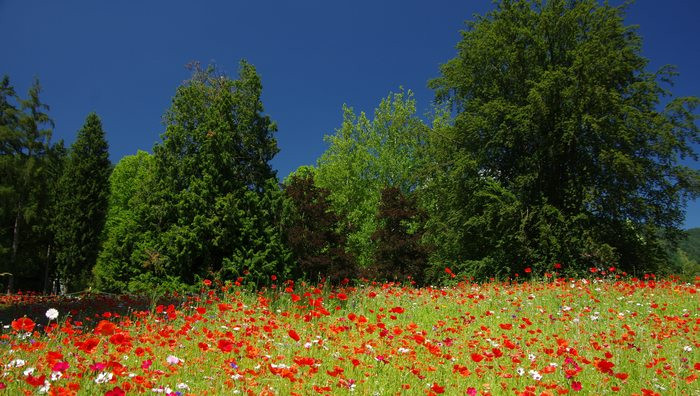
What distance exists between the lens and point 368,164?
1163 inches

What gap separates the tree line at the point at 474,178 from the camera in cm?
→ 1769

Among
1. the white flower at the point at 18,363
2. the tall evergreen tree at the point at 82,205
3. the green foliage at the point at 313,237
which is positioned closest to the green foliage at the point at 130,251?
the tall evergreen tree at the point at 82,205

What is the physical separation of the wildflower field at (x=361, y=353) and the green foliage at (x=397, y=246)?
48.1 feet

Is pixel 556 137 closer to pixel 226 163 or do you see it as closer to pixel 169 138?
pixel 226 163

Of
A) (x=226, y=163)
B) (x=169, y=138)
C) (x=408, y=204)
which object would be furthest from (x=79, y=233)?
(x=408, y=204)

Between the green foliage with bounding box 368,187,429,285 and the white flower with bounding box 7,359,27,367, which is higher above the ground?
the green foliage with bounding box 368,187,429,285

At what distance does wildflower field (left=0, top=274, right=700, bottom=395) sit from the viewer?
308 centimetres

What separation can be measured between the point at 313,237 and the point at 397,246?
4586mm

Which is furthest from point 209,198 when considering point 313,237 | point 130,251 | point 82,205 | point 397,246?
point 82,205

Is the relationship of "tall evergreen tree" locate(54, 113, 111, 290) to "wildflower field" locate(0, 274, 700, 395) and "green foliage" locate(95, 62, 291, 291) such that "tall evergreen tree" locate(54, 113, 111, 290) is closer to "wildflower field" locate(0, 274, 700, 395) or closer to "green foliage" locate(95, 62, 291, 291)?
"green foliage" locate(95, 62, 291, 291)

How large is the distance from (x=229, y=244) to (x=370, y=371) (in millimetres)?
17437

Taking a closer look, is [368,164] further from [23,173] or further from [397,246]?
[23,173]

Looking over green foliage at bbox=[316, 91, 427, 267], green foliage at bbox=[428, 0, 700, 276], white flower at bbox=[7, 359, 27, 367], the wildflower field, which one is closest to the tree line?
green foliage at bbox=[428, 0, 700, 276]

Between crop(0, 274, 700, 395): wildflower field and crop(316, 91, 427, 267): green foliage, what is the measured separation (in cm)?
1960
